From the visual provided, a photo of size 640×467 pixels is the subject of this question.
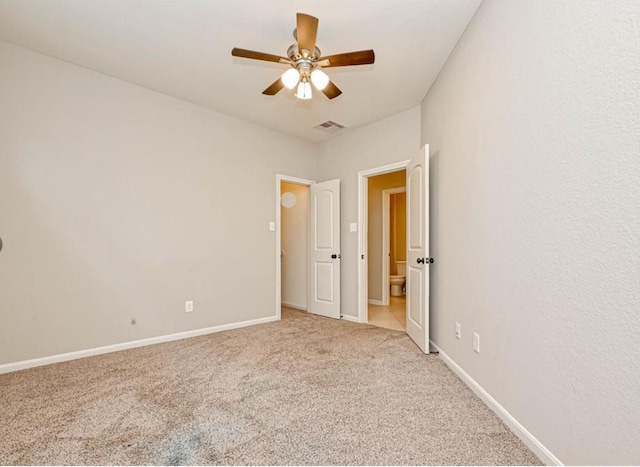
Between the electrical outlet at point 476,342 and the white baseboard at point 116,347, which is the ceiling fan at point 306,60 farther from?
the white baseboard at point 116,347

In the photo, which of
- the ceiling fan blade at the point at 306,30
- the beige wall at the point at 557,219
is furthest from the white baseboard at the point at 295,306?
the ceiling fan blade at the point at 306,30

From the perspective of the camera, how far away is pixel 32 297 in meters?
2.68

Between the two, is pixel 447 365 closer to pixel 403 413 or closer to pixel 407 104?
pixel 403 413

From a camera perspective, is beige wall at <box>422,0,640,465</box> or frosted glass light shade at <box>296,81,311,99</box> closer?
beige wall at <box>422,0,640,465</box>

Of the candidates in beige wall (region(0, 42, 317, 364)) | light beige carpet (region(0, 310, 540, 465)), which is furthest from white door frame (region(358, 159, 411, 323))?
beige wall (region(0, 42, 317, 364))

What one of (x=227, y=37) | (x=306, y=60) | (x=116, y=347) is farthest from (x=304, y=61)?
(x=116, y=347)

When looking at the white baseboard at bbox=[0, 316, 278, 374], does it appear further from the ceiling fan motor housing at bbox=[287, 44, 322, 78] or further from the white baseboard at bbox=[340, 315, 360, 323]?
the ceiling fan motor housing at bbox=[287, 44, 322, 78]

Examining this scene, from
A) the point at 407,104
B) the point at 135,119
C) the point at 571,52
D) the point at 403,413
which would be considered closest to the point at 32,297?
the point at 135,119

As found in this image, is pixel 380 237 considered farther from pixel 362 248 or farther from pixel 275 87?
pixel 275 87

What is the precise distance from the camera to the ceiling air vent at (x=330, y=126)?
429 cm

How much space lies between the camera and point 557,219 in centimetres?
139

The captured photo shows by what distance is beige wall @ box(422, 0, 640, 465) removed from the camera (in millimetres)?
1074

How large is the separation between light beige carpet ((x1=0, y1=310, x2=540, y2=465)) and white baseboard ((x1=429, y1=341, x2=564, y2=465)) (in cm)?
4

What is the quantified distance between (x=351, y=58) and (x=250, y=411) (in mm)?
2479
